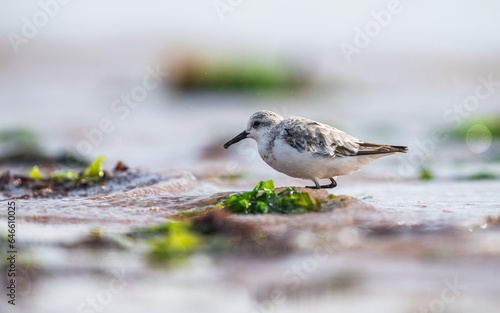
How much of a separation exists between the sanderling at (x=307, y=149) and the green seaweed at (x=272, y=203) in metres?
0.85

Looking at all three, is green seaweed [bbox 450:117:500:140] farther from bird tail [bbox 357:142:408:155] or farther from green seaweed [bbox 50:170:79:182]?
green seaweed [bbox 50:170:79:182]

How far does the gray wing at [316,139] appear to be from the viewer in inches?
315

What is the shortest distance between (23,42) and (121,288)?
863 inches

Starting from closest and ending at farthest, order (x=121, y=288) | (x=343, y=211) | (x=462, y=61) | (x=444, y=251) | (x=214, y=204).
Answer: (x=121, y=288) → (x=444, y=251) → (x=343, y=211) → (x=214, y=204) → (x=462, y=61)

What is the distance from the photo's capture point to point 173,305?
469cm

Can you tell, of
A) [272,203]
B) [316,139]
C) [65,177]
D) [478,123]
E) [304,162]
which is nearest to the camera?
[272,203]

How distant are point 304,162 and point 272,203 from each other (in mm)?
1064

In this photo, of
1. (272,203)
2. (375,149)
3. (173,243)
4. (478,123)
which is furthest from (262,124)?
(478,123)

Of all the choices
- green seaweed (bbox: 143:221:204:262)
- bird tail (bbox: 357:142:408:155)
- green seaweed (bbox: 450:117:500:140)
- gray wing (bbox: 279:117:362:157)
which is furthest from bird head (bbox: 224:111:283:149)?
green seaweed (bbox: 450:117:500:140)

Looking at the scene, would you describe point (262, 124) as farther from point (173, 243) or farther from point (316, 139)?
point (173, 243)

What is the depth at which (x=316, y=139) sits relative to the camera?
26.5 ft

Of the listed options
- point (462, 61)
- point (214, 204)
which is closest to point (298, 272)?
point (214, 204)

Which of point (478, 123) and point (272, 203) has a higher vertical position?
point (478, 123)

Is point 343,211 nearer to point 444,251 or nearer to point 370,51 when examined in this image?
point 444,251
